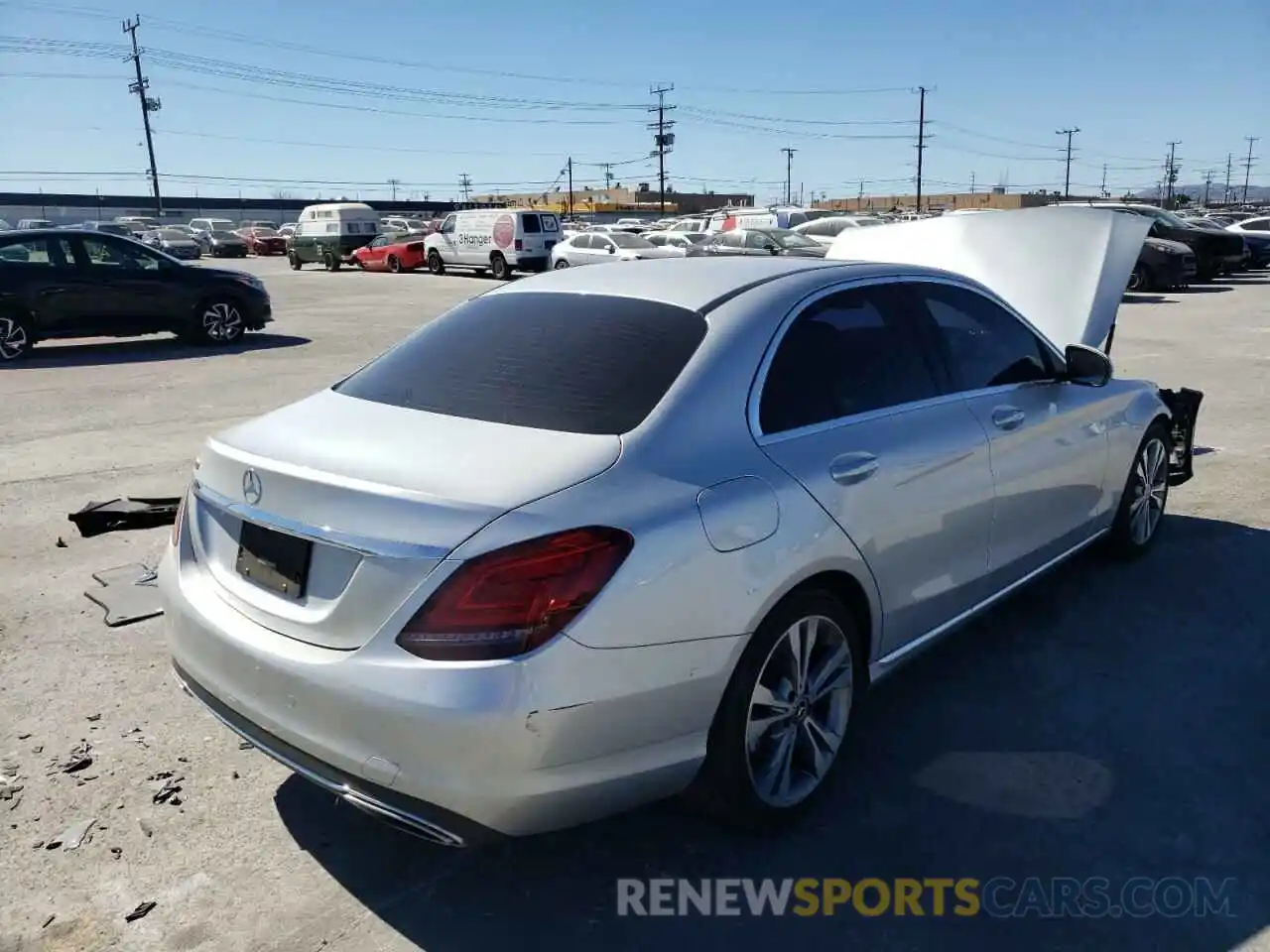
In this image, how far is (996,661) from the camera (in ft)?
13.4

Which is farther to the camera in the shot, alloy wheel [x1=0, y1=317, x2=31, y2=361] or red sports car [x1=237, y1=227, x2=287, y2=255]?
red sports car [x1=237, y1=227, x2=287, y2=255]

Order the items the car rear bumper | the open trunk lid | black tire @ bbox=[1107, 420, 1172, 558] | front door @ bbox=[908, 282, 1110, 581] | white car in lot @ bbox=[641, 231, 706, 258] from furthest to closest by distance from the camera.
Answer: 1. white car in lot @ bbox=[641, 231, 706, 258]
2. black tire @ bbox=[1107, 420, 1172, 558]
3. front door @ bbox=[908, 282, 1110, 581]
4. the open trunk lid
5. the car rear bumper

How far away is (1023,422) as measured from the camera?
3.99 meters

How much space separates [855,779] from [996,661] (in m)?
1.14

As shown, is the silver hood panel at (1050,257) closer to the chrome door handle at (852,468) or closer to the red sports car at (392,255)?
the chrome door handle at (852,468)

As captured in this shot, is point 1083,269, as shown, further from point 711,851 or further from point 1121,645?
point 711,851

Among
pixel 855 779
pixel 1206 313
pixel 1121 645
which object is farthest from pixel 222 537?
pixel 1206 313

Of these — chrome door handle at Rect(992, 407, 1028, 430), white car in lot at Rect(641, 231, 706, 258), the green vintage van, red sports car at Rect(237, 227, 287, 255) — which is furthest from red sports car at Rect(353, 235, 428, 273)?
chrome door handle at Rect(992, 407, 1028, 430)

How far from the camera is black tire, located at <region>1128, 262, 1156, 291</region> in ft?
70.9

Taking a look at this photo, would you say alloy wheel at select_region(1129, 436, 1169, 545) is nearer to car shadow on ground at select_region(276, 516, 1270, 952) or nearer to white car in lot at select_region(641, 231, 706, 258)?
car shadow on ground at select_region(276, 516, 1270, 952)

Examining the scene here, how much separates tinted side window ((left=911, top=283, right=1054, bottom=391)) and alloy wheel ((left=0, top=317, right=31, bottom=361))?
1248cm

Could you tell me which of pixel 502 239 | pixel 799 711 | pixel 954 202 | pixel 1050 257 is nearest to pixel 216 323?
pixel 1050 257

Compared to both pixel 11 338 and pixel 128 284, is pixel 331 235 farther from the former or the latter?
pixel 11 338

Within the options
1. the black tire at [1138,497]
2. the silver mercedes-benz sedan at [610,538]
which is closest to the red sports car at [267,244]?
the black tire at [1138,497]
